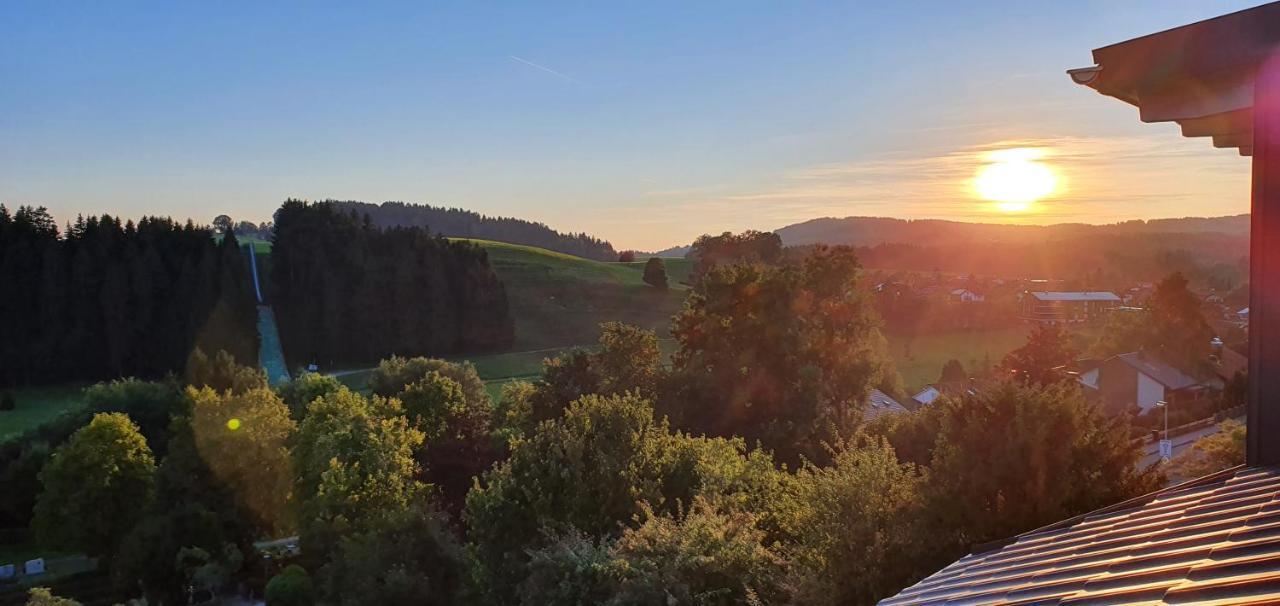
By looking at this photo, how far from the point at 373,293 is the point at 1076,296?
6083 centimetres

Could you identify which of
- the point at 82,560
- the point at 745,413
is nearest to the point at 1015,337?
the point at 745,413

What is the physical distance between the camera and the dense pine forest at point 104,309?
53.3 meters

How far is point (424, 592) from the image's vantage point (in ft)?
55.3

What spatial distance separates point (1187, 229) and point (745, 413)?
13096 centimetres

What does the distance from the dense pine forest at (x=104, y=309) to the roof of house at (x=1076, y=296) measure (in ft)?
211

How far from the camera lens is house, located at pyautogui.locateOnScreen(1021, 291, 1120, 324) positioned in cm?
6412

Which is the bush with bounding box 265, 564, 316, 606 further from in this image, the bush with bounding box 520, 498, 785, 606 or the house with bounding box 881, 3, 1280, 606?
the house with bounding box 881, 3, 1280, 606

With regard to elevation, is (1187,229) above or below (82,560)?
above

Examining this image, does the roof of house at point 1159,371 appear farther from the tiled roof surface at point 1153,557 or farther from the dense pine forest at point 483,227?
the dense pine forest at point 483,227

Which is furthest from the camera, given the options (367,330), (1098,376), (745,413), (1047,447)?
(367,330)

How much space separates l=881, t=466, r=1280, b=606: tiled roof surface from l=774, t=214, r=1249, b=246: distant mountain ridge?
377 ft

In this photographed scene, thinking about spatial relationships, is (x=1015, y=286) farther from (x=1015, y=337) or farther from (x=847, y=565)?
(x=847, y=565)

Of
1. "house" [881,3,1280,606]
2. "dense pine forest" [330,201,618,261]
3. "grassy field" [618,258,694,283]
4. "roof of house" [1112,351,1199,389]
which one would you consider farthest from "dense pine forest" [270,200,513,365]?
"dense pine forest" [330,201,618,261]

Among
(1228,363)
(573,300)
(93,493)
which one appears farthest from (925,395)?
(573,300)
